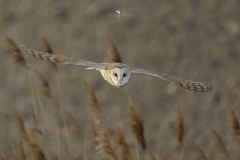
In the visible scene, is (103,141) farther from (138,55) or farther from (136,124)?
(138,55)

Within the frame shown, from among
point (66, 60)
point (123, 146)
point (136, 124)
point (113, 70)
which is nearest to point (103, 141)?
point (136, 124)

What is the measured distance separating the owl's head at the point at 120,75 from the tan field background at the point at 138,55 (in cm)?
419

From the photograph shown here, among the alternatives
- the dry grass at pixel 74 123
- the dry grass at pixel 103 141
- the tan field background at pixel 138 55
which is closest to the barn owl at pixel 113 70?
the dry grass at pixel 103 141

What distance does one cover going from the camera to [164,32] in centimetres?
783

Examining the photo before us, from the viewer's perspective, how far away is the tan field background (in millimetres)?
7516

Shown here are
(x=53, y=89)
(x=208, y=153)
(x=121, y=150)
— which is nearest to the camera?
(x=121, y=150)

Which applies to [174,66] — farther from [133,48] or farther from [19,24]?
[19,24]

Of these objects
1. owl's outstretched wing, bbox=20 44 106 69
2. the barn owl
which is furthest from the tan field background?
owl's outstretched wing, bbox=20 44 106 69

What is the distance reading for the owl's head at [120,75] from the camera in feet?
10.3

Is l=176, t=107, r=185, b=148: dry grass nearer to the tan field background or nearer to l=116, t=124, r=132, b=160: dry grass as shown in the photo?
l=116, t=124, r=132, b=160: dry grass

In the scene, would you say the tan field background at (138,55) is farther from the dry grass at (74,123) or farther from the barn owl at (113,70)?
the barn owl at (113,70)

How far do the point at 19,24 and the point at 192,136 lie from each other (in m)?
2.24

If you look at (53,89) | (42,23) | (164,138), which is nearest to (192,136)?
(164,138)

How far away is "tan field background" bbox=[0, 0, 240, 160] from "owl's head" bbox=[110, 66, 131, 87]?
4.19m
